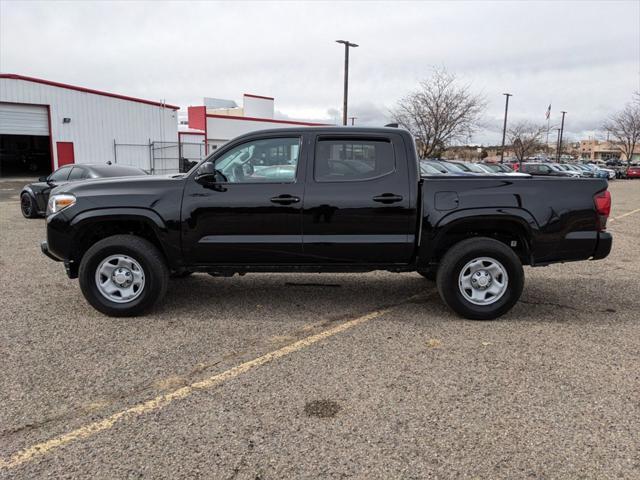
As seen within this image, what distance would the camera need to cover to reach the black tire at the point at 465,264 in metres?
4.88

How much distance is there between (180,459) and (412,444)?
127 centimetres

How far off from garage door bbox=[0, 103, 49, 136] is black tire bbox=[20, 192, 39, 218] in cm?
1369

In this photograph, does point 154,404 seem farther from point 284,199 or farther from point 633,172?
point 633,172

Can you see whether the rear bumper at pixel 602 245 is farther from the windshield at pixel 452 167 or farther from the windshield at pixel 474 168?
the windshield at pixel 474 168

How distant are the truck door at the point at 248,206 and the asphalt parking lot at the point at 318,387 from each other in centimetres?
67

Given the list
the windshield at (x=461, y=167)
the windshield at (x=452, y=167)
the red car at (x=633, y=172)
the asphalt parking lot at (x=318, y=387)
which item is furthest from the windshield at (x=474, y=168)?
the red car at (x=633, y=172)

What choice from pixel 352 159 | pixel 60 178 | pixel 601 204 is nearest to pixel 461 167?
pixel 60 178

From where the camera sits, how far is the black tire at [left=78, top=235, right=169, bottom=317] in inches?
194

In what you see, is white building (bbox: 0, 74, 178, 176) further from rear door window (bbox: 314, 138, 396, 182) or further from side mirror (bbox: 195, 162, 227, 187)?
rear door window (bbox: 314, 138, 396, 182)

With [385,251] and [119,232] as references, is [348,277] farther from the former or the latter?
[119,232]

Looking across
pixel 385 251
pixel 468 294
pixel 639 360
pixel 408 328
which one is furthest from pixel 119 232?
pixel 639 360

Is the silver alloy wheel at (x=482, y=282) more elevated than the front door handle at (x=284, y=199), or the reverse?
the front door handle at (x=284, y=199)

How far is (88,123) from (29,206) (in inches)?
588

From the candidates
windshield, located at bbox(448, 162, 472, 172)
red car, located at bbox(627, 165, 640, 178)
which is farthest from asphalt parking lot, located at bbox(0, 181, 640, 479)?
red car, located at bbox(627, 165, 640, 178)
